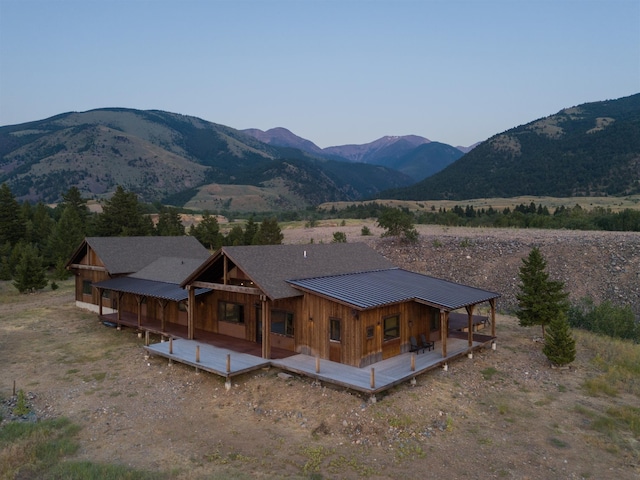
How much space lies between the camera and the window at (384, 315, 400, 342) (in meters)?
17.6

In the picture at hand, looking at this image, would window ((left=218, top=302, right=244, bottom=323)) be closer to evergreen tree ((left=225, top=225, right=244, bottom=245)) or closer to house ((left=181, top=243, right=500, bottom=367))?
house ((left=181, top=243, right=500, bottom=367))

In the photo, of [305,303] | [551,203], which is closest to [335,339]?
[305,303]

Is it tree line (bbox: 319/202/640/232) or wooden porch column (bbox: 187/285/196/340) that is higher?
tree line (bbox: 319/202/640/232)

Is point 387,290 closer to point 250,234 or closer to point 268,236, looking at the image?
point 268,236

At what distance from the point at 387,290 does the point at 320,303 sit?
295 centimetres

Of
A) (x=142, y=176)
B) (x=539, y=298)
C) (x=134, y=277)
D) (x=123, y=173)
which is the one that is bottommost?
(x=539, y=298)

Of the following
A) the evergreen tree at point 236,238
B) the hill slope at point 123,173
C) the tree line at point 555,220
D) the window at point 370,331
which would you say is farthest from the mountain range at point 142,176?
the window at point 370,331

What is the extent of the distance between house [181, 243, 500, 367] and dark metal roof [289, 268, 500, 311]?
0.14ft

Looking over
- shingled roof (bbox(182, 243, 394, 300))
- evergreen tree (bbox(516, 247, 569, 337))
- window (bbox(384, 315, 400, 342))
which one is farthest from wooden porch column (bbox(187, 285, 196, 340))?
evergreen tree (bbox(516, 247, 569, 337))

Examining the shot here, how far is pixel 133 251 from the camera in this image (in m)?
30.1

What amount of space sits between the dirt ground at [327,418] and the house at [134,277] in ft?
11.1

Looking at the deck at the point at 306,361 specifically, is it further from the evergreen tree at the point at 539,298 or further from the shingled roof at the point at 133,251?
the shingled roof at the point at 133,251

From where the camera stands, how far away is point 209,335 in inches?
841

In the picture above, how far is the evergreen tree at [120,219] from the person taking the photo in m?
51.5
